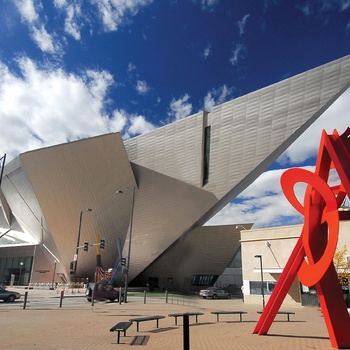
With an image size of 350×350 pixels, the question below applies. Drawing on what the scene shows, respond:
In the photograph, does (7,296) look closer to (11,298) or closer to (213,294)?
(11,298)

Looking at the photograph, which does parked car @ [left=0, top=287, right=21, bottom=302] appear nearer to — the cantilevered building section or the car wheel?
the car wheel

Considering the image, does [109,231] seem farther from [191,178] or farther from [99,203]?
[191,178]

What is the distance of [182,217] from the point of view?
127 ft

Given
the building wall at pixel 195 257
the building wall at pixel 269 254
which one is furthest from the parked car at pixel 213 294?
the building wall at pixel 195 257

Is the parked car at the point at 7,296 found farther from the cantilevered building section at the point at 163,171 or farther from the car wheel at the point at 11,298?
the cantilevered building section at the point at 163,171

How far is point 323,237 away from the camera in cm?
910

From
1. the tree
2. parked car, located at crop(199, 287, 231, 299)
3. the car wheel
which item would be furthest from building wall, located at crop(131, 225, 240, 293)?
the car wheel

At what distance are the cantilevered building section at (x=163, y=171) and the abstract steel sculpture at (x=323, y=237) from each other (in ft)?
71.5

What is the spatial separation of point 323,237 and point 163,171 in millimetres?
30768

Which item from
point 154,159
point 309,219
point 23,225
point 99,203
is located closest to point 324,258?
point 309,219

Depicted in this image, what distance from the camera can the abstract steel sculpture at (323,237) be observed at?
26.1 ft

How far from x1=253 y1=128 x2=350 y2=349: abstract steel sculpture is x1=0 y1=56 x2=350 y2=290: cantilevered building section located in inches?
858

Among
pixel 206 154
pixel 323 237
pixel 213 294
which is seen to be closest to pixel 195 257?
pixel 213 294

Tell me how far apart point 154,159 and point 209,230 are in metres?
11.7
